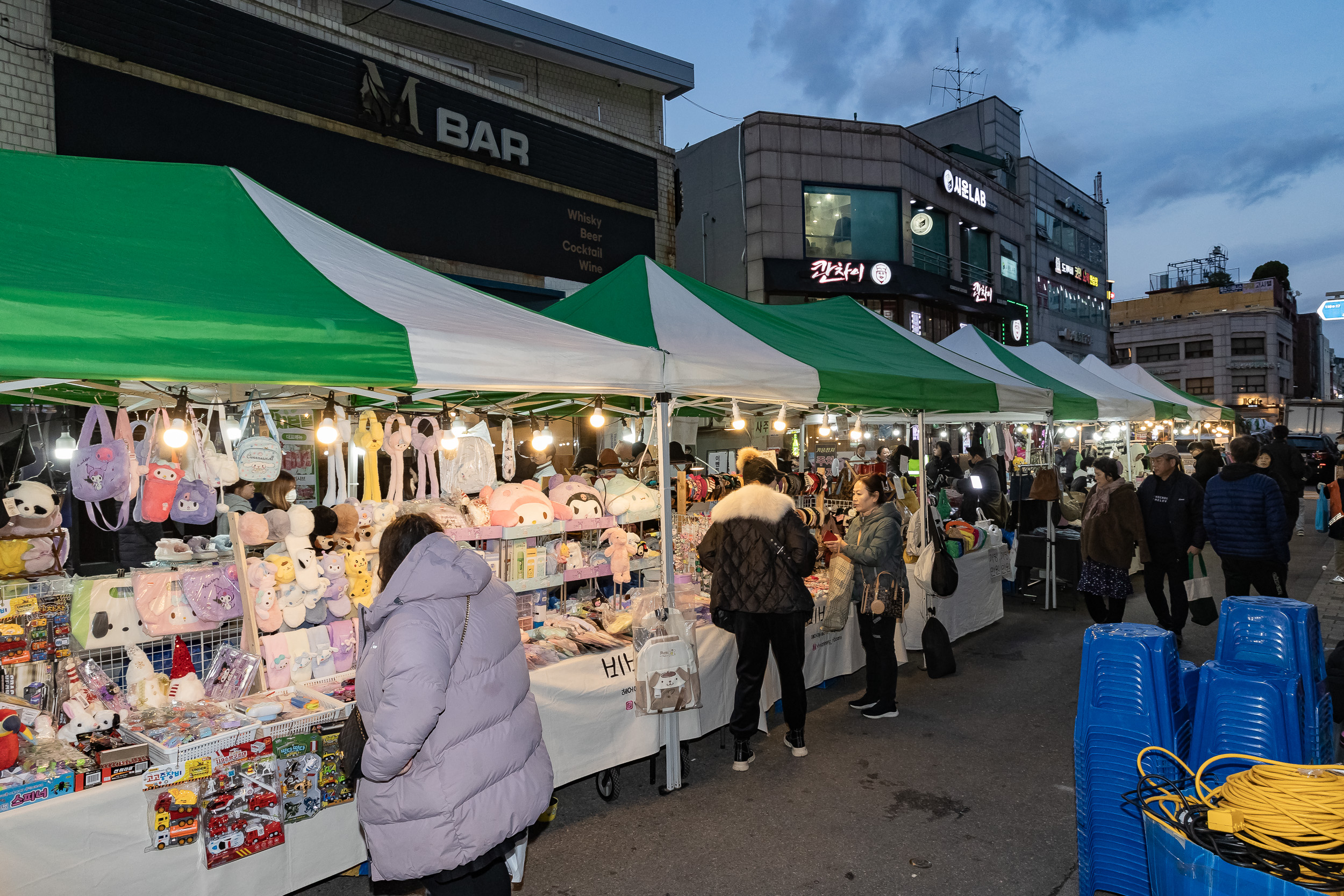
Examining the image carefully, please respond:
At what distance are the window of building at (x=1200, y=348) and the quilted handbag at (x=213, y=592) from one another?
61.5 metres

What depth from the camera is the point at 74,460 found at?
3344 mm

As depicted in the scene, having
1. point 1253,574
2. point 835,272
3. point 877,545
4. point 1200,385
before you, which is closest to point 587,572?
point 877,545

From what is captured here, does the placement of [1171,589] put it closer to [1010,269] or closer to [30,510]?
[30,510]

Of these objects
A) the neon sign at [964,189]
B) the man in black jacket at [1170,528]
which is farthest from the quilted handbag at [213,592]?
the neon sign at [964,189]

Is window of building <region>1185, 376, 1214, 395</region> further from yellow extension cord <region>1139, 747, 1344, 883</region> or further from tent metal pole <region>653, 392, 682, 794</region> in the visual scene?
yellow extension cord <region>1139, 747, 1344, 883</region>

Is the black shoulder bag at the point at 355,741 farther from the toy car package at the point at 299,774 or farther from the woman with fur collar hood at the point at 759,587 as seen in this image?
the woman with fur collar hood at the point at 759,587

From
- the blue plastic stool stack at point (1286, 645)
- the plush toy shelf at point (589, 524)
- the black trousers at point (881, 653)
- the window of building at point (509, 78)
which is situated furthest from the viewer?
the window of building at point (509, 78)

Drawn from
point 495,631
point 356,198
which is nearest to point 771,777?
point 495,631

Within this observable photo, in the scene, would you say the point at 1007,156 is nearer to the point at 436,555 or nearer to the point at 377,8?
the point at 377,8

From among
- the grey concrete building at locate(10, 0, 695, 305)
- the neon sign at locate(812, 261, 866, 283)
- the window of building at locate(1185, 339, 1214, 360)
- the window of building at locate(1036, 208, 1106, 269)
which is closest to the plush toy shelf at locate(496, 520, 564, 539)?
the grey concrete building at locate(10, 0, 695, 305)

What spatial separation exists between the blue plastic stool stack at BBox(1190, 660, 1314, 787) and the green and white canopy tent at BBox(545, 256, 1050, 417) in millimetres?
2703

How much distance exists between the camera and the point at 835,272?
1994cm

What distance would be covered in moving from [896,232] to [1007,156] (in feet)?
34.8

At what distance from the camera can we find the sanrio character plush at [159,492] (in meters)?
3.53
